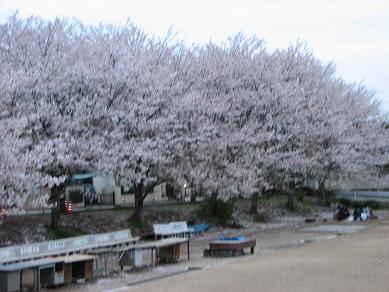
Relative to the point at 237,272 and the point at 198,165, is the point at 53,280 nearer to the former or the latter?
the point at 237,272

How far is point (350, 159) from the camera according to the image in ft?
Answer: 115

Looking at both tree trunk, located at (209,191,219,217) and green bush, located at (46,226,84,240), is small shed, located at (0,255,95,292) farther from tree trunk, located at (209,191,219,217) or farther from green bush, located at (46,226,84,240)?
tree trunk, located at (209,191,219,217)

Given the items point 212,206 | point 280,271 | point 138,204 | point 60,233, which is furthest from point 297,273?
point 212,206

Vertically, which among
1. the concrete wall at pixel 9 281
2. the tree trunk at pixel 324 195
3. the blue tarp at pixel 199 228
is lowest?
the concrete wall at pixel 9 281

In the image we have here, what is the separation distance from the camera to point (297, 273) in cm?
1280

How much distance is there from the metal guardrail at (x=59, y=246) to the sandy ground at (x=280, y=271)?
1.19m

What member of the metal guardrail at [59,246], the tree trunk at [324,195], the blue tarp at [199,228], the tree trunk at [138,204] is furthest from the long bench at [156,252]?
the tree trunk at [324,195]

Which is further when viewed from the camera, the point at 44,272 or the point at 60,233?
the point at 60,233

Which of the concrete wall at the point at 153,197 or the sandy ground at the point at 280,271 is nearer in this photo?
the sandy ground at the point at 280,271

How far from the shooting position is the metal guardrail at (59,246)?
1218cm

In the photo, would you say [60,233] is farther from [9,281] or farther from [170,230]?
[9,281]

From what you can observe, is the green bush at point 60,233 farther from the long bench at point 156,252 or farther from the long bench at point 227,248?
the long bench at point 227,248

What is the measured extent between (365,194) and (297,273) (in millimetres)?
39730

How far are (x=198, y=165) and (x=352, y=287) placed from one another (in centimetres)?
1430
